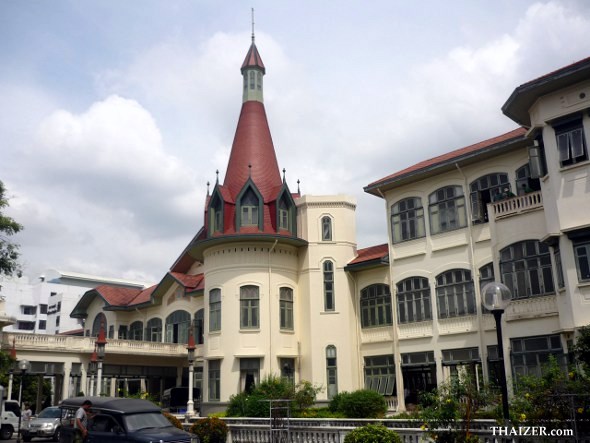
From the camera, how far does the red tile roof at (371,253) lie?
1158 inches

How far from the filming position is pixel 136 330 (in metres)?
41.9

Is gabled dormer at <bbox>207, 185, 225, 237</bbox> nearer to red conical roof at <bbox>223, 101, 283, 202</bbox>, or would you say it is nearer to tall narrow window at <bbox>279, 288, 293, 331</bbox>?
red conical roof at <bbox>223, 101, 283, 202</bbox>

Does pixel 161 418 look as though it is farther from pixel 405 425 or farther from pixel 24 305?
pixel 24 305

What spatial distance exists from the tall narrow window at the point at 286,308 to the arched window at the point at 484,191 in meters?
10.2

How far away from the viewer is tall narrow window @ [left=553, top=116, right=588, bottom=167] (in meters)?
19.2

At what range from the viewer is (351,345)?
97.9 ft

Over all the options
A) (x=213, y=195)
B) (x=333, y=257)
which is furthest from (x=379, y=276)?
(x=213, y=195)

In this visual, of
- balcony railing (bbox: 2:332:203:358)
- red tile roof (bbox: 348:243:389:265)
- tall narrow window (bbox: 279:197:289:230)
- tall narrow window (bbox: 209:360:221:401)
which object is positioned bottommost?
tall narrow window (bbox: 209:360:221:401)

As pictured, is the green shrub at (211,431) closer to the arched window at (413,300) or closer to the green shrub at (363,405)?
the green shrub at (363,405)

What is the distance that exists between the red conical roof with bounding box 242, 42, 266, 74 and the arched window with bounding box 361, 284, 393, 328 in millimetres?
14583

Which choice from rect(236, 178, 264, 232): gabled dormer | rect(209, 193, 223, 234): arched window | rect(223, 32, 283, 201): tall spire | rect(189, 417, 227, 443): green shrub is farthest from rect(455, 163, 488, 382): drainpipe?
rect(209, 193, 223, 234): arched window

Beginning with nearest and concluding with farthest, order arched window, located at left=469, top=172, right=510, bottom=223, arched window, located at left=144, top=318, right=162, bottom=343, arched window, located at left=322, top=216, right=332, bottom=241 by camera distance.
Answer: arched window, located at left=469, top=172, right=510, bottom=223, arched window, located at left=322, top=216, right=332, bottom=241, arched window, located at left=144, top=318, right=162, bottom=343

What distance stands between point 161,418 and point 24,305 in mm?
82145

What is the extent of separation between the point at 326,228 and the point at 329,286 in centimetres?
301
